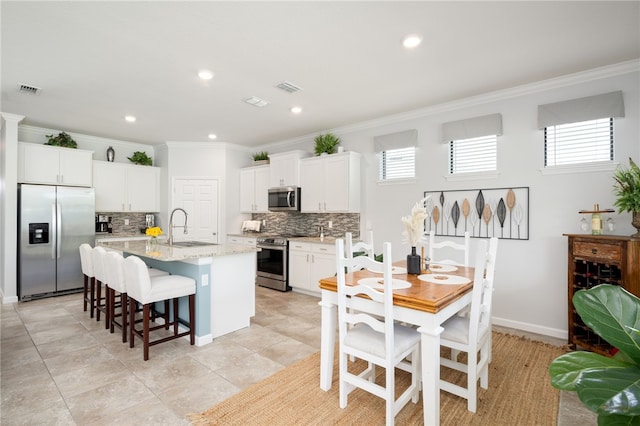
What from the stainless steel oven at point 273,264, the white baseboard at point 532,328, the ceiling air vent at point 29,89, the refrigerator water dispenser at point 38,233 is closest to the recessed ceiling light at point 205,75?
the ceiling air vent at point 29,89

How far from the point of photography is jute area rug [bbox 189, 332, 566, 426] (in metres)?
1.96

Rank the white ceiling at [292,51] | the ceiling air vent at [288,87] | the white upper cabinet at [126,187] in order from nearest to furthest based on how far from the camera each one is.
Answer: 1. the white ceiling at [292,51]
2. the ceiling air vent at [288,87]
3. the white upper cabinet at [126,187]

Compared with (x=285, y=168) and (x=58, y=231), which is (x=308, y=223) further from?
(x=58, y=231)

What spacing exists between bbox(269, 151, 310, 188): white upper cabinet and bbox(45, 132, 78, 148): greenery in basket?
333cm

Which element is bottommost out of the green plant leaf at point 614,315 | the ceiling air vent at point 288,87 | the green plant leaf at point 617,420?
the green plant leaf at point 617,420

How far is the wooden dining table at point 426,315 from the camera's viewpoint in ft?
5.84

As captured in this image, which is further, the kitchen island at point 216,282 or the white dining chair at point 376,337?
the kitchen island at point 216,282

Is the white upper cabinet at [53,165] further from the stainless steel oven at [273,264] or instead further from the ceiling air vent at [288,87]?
the ceiling air vent at [288,87]

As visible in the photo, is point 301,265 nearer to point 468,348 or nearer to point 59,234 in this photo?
point 468,348

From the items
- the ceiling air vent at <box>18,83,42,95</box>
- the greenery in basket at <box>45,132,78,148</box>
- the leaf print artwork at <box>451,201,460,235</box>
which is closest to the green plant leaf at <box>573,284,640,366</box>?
the leaf print artwork at <box>451,201,460,235</box>

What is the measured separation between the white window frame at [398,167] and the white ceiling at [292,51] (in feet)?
1.98

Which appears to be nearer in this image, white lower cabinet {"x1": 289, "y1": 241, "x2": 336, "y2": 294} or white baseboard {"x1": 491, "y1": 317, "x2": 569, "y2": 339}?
white baseboard {"x1": 491, "y1": 317, "x2": 569, "y2": 339}

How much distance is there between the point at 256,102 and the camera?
3.97 metres

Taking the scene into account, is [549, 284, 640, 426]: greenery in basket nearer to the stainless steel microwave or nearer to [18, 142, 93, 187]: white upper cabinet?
the stainless steel microwave
